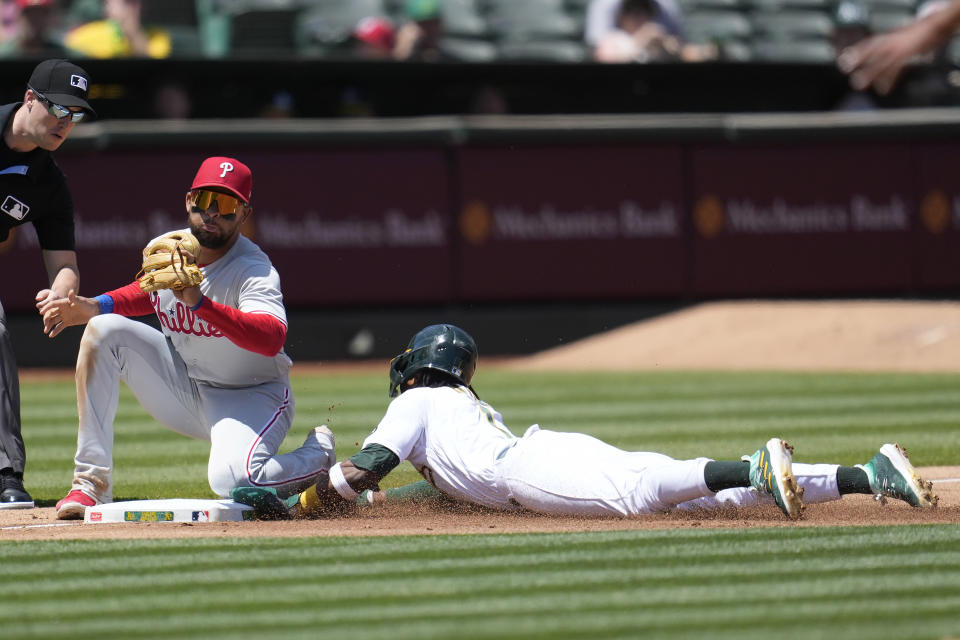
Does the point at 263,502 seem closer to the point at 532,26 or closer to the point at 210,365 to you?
the point at 210,365

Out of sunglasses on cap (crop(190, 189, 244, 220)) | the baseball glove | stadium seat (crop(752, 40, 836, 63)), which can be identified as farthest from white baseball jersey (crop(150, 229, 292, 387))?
stadium seat (crop(752, 40, 836, 63))

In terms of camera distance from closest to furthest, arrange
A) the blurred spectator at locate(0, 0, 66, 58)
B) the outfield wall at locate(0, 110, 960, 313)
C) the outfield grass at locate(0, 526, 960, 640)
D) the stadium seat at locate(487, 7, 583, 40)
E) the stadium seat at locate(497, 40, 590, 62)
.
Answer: the outfield grass at locate(0, 526, 960, 640), the blurred spectator at locate(0, 0, 66, 58), the outfield wall at locate(0, 110, 960, 313), the stadium seat at locate(497, 40, 590, 62), the stadium seat at locate(487, 7, 583, 40)

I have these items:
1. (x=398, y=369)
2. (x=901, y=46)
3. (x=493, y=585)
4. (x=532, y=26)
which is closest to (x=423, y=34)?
(x=532, y=26)

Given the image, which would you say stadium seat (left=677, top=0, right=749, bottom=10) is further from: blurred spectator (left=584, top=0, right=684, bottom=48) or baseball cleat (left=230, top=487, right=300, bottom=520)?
baseball cleat (left=230, top=487, right=300, bottom=520)

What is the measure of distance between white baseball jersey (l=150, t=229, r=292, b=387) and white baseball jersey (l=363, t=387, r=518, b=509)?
73 cm

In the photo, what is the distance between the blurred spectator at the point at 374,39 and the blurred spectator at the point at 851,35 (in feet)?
17.1

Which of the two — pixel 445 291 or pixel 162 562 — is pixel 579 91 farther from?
pixel 162 562

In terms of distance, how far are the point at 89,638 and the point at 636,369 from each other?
1117 cm

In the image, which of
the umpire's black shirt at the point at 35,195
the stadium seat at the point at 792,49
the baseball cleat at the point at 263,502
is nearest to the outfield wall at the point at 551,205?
the stadium seat at the point at 792,49

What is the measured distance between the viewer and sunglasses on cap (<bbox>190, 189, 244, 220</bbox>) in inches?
253

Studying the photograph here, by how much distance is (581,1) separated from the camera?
18188 mm

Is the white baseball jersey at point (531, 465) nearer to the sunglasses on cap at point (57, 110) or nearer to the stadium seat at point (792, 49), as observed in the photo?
the sunglasses on cap at point (57, 110)

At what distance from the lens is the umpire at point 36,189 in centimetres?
676

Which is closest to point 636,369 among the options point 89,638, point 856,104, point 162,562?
point 856,104
